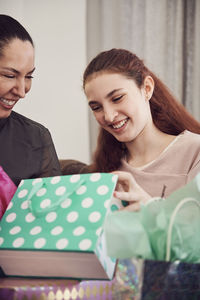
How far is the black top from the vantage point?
1.25 m

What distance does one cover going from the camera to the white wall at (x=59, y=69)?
1770 millimetres

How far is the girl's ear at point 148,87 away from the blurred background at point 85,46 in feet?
1.56

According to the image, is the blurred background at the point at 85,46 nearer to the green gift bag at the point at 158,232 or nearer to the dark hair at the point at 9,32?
the dark hair at the point at 9,32

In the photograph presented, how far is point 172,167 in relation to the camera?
1.42 metres

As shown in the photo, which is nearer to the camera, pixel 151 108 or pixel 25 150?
pixel 25 150

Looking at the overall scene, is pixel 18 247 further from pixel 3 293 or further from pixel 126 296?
pixel 126 296

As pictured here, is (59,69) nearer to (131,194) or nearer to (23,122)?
(23,122)

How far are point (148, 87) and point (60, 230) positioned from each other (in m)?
0.75

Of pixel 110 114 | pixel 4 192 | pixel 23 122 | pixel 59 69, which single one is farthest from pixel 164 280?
pixel 59 69

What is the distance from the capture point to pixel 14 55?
119 cm

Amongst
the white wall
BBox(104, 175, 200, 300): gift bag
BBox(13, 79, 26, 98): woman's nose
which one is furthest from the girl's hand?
the white wall

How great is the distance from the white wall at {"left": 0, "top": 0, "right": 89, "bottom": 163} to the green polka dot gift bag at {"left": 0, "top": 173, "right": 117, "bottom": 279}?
756mm

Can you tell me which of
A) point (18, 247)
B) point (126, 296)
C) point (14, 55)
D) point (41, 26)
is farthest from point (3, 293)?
point (41, 26)

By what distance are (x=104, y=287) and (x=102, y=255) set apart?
0.21ft
